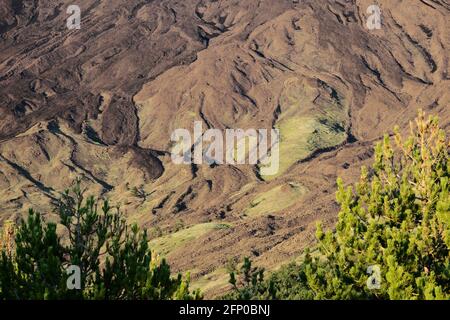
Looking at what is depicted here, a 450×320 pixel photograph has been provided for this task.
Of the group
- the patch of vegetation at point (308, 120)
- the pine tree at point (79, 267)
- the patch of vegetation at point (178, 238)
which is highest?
the patch of vegetation at point (308, 120)

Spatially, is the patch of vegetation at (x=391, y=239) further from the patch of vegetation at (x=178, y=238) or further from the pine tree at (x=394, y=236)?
the patch of vegetation at (x=178, y=238)

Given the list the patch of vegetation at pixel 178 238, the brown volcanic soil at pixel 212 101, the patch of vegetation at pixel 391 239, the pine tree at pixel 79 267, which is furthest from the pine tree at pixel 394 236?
the patch of vegetation at pixel 178 238

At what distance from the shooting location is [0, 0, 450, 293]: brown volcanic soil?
87.9 meters

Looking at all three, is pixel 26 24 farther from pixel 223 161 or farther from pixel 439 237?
pixel 439 237

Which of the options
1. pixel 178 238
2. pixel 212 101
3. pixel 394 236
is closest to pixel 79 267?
pixel 394 236

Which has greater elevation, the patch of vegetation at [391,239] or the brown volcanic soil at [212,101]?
the brown volcanic soil at [212,101]

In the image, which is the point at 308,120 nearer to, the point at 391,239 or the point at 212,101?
the point at 212,101

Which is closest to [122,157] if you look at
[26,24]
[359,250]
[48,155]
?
[48,155]

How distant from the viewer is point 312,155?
10500cm

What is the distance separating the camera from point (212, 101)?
121m

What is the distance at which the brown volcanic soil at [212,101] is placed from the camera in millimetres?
87875

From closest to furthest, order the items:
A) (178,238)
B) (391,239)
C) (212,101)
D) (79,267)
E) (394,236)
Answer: (79,267) → (394,236) → (391,239) → (178,238) → (212,101)

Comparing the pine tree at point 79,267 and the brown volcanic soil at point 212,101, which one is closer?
the pine tree at point 79,267

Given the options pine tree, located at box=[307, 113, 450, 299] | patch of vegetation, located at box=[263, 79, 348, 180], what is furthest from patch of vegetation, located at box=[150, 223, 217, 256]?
pine tree, located at box=[307, 113, 450, 299]
